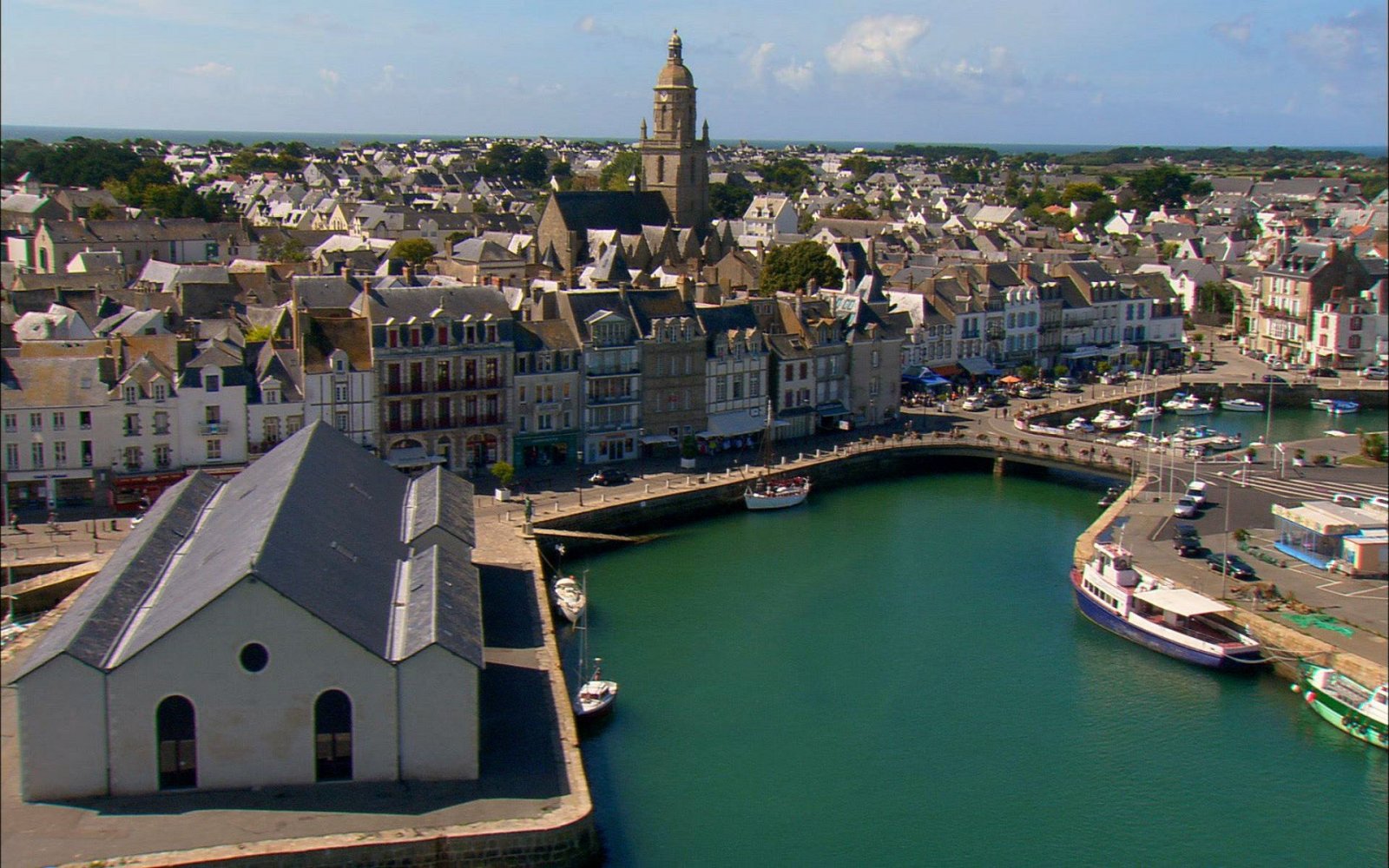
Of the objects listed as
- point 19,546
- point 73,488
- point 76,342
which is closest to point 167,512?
point 19,546

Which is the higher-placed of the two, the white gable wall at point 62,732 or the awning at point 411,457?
the awning at point 411,457

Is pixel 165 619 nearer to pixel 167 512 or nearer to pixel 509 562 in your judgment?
pixel 167 512

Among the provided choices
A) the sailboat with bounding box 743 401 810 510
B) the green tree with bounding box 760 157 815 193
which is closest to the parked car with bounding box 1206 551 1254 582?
the sailboat with bounding box 743 401 810 510

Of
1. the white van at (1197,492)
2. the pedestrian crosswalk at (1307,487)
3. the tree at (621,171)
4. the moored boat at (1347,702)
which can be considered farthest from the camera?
the tree at (621,171)

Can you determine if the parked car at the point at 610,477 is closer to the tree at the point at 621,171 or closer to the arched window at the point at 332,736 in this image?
the arched window at the point at 332,736

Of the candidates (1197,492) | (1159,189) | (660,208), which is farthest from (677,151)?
(1159,189)

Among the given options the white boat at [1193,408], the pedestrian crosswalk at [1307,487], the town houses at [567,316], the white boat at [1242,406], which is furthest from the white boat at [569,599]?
the white boat at [1242,406]
